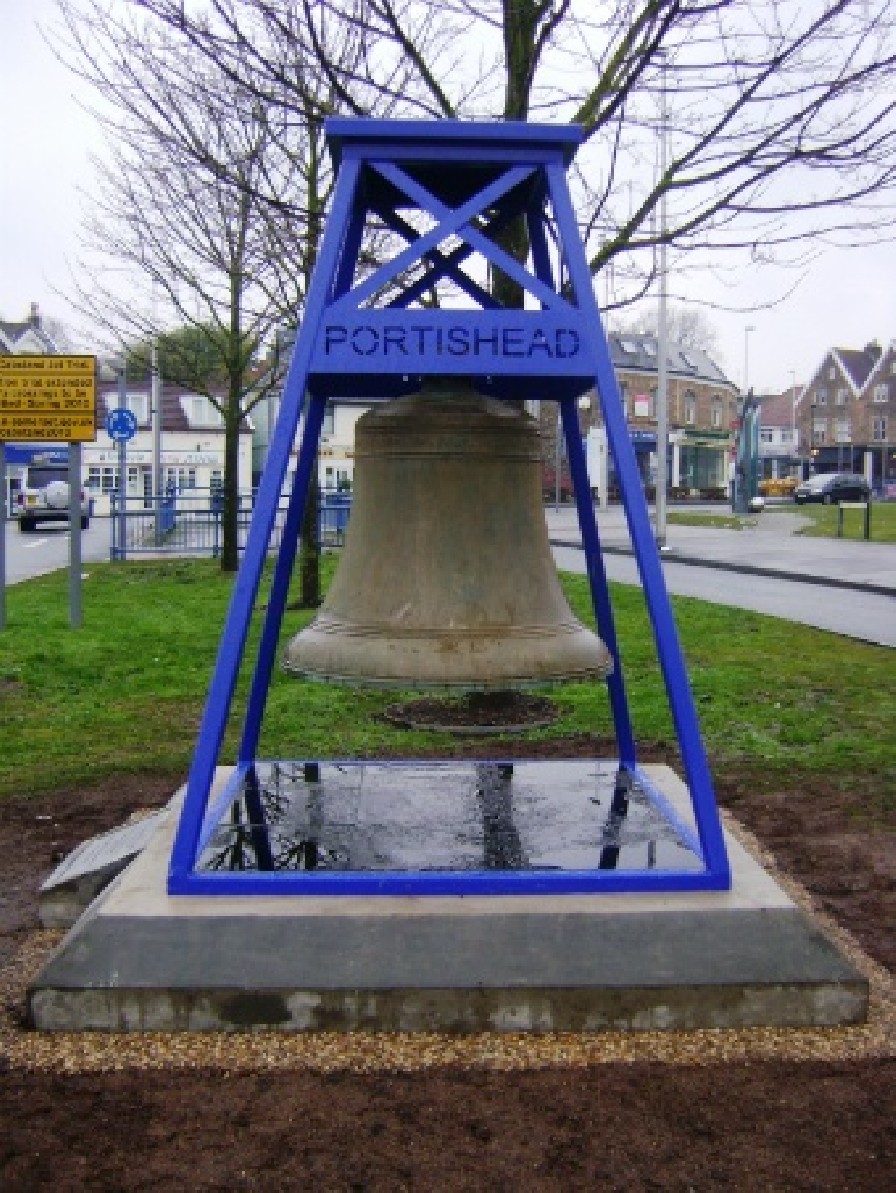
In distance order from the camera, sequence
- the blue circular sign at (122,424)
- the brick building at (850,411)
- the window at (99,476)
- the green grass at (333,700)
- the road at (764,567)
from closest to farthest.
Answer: the green grass at (333,700) < the road at (764,567) < the blue circular sign at (122,424) < the window at (99,476) < the brick building at (850,411)

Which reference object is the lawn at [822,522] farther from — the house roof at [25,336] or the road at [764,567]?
the house roof at [25,336]

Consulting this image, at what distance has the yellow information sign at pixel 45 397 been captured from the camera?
1359 centimetres

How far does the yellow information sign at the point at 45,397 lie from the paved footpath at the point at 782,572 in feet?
18.9

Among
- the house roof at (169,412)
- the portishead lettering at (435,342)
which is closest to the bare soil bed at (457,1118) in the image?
the portishead lettering at (435,342)

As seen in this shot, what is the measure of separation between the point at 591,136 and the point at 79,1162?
19.6ft

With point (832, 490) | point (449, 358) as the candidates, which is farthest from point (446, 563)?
point (832, 490)

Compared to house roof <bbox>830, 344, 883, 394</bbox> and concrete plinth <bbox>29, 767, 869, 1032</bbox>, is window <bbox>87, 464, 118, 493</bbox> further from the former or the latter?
house roof <bbox>830, 344, 883, 394</bbox>

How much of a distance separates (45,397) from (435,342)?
1091 cm

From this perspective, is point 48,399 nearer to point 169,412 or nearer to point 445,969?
point 445,969

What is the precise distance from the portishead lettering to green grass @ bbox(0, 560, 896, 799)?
3.86 meters

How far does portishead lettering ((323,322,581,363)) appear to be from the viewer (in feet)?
12.2

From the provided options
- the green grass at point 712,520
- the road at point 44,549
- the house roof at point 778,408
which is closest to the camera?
the road at point 44,549

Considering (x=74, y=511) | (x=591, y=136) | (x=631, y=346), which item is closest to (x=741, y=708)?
(x=591, y=136)

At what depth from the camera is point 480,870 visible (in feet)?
13.3
